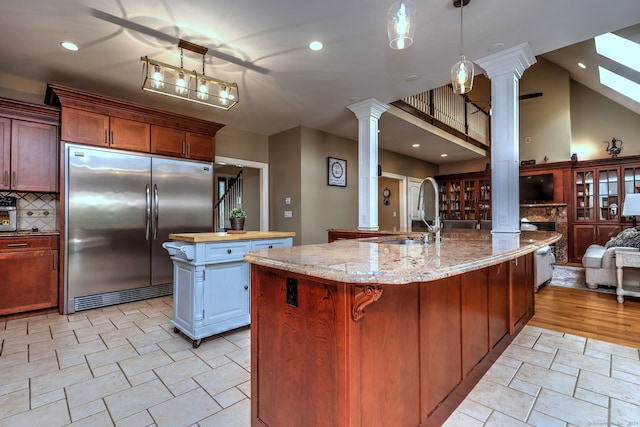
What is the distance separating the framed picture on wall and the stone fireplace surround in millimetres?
4564

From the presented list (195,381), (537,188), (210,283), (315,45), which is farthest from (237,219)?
(537,188)

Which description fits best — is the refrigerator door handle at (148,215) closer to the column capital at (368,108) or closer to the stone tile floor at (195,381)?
the stone tile floor at (195,381)

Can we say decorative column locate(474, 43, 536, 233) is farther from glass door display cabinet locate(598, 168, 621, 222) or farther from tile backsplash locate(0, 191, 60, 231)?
glass door display cabinet locate(598, 168, 621, 222)

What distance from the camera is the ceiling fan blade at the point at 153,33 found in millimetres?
2338

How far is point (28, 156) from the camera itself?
318 cm

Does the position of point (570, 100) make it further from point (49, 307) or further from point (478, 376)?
point (49, 307)

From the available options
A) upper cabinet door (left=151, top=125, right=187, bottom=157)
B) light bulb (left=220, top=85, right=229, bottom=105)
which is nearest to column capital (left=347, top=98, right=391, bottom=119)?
light bulb (left=220, top=85, right=229, bottom=105)

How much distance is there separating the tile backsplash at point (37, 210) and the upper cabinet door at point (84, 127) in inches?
34.5

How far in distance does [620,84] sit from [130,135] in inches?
340

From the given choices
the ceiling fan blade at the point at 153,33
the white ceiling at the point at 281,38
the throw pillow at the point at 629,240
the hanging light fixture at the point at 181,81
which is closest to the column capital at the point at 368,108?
the white ceiling at the point at 281,38

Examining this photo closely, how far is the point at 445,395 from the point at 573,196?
23.7 ft

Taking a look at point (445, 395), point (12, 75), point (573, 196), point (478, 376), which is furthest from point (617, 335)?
point (12, 75)

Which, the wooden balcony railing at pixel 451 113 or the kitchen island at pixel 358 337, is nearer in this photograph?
the kitchen island at pixel 358 337

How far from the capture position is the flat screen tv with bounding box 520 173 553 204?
A: 22.3 feet
